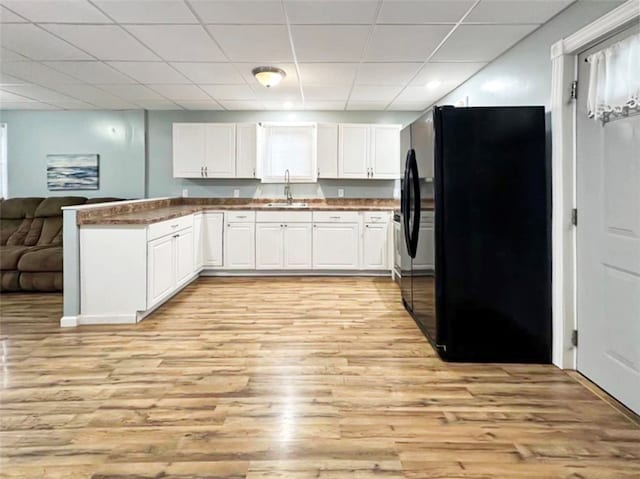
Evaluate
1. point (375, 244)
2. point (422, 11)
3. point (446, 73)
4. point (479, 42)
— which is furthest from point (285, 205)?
point (422, 11)

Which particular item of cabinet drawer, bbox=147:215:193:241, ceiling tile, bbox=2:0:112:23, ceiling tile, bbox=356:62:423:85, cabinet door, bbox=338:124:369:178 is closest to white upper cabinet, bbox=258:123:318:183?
cabinet door, bbox=338:124:369:178

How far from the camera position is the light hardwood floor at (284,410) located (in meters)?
1.72

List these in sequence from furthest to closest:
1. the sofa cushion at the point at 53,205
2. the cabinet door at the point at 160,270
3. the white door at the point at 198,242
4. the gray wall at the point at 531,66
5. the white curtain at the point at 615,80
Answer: the sofa cushion at the point at 53,205, the white door at the point at 198,242, the cabinet door at the point at 160,270, the gray wall at the point at 531,66, the white curtain at the point at 615,80

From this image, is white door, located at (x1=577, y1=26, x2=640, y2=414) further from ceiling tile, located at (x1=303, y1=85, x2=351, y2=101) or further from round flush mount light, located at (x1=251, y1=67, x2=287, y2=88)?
ceiling tile, located at (x1=303, y1=85, x2=351, y2=101)

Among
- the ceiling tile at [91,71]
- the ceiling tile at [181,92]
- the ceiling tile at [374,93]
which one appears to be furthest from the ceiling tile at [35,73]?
the ceiling tile at [374,93]

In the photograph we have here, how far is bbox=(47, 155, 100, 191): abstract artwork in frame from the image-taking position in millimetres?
6129

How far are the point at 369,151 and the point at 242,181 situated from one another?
187 centimetres

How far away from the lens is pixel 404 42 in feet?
10.9

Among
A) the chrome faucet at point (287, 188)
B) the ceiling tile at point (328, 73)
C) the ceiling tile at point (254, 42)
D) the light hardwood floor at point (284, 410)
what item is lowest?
the light hardwood floor at point (284, 410)

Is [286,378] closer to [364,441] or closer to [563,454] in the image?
[364,441]

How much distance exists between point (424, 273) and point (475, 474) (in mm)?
1633

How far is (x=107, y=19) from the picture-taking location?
9.47 ft

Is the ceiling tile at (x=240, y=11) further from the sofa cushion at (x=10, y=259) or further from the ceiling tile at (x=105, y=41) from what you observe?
the sofa cushion at (x=10, y=259)

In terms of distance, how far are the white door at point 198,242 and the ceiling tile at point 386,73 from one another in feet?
8.33
